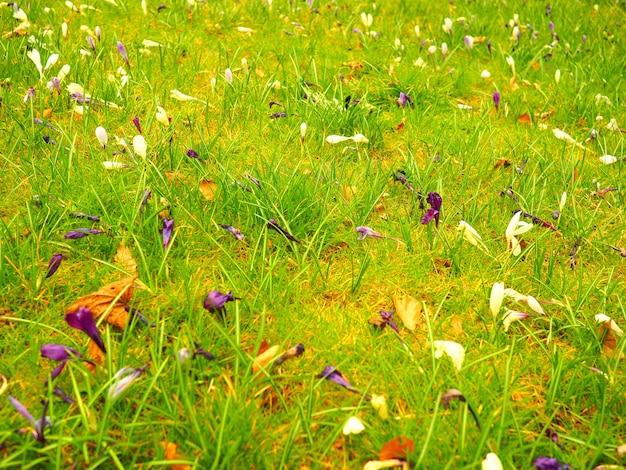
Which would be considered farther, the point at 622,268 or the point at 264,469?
the point at 622,268

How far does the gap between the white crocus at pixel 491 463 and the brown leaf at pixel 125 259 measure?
1.32m

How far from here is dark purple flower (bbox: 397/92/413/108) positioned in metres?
3.52

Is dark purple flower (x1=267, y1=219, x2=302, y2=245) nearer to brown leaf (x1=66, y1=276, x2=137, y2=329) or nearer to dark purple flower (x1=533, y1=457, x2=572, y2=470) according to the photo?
brown leaf (x1=66, y1=276, x2=137, y2=329)

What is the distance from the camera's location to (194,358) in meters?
1.66

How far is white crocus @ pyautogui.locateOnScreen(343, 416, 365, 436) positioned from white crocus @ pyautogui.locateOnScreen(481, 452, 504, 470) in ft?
1.01

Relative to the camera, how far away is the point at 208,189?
245cm

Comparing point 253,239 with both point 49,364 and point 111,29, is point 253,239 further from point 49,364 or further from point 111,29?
point 111,29

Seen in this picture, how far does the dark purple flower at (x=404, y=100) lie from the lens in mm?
3523

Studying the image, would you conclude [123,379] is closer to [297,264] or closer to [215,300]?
[215,300]

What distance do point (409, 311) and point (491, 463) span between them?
0.71 m

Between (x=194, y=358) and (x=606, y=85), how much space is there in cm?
398

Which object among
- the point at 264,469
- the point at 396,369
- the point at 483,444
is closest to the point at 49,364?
the point at 264,469

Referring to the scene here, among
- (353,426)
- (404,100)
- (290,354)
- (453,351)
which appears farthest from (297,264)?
(404,100)

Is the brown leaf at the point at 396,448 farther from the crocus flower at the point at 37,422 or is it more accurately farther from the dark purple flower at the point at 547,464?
the crocus flower at the point at 37,422
